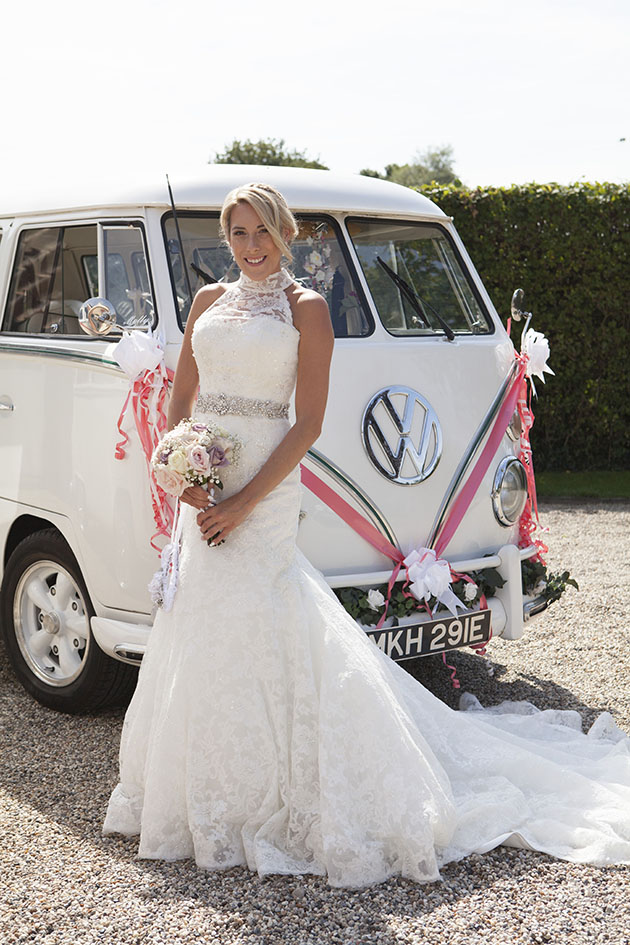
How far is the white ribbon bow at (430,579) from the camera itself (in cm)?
420

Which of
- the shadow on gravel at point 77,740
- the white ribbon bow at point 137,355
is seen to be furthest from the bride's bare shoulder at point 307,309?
the shadow on gravel at point 77,740

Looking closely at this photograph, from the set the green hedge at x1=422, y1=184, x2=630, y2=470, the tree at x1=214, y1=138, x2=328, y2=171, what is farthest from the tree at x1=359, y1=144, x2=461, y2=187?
the green hedge at x1=422, y1=184, x2=630, y2=470

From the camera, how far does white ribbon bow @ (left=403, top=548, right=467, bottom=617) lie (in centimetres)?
420

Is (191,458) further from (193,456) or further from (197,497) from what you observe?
(197,497)

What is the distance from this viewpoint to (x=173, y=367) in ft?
13.1

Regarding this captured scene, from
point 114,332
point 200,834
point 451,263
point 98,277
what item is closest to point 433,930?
point 200,834

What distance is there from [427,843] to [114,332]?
2337 mm

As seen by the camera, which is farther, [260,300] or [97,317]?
[97,317]

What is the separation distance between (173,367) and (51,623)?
135cm

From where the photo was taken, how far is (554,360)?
11.1 meters

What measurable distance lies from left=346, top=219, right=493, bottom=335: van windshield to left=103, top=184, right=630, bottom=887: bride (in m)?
1.29

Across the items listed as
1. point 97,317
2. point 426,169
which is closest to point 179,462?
point 97,317

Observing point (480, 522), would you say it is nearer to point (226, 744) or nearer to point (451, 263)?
point (451, 263)

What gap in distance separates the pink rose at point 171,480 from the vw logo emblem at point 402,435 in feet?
3.69
